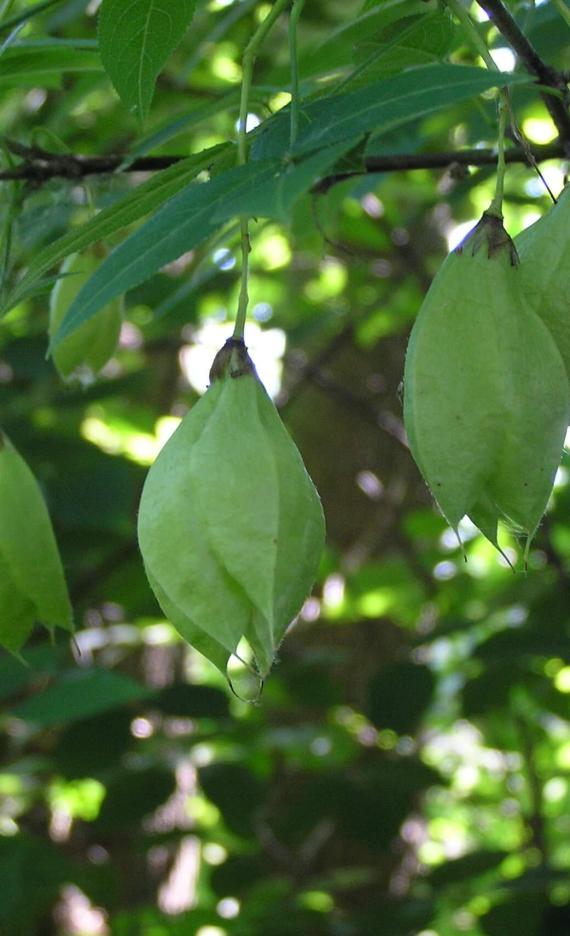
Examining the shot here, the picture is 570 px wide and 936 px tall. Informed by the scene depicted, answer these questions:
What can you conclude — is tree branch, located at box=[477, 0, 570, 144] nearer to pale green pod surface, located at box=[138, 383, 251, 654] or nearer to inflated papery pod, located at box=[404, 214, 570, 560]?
inflated papery pod, located at box=[404, 214, 570, 560]

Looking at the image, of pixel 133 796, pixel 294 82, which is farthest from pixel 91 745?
pixel 294 82

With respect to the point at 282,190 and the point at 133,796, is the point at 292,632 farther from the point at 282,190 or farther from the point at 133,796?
the point at 282,190

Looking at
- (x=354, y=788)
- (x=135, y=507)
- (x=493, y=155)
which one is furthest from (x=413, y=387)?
(x=135, y=507)

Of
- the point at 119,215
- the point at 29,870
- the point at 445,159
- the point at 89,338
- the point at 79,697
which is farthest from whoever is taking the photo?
the point at 29,870

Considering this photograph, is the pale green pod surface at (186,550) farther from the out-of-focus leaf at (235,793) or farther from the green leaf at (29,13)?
the out-of-focus leaf at (235,793)

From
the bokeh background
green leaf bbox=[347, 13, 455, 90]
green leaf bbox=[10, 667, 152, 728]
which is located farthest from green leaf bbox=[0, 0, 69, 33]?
green leaf bbox=[10, 667, 152, 728]

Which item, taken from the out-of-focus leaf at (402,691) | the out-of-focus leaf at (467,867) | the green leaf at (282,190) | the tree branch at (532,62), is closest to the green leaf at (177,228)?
the green leaf at (282,190)
